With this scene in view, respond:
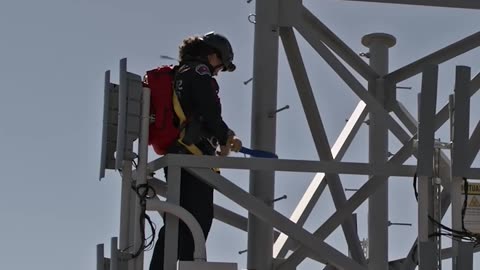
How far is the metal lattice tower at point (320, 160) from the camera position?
735cm

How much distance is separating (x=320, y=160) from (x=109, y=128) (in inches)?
80.2

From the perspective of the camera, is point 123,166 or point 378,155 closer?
point 123,166

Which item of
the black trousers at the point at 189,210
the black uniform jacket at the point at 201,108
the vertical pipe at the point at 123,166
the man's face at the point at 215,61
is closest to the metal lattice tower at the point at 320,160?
the vertical pipe at the point at 123,166

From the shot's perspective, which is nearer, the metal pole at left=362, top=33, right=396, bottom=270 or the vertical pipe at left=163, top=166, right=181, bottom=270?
the vertical pipe at left=163, top=166, right=181, bottom=270

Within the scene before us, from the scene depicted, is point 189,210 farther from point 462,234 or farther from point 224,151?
point 462,234

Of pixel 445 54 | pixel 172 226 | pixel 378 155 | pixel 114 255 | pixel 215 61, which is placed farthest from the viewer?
pixel 378 155

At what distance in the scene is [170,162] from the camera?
755 cm

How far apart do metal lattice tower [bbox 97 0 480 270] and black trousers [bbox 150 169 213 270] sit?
0.23 m

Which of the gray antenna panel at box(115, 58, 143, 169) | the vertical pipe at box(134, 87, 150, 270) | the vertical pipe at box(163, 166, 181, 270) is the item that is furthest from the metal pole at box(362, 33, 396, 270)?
the gray antenna panel at box(115, 58, 143, 169)

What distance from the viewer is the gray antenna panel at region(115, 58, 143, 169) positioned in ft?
23.7

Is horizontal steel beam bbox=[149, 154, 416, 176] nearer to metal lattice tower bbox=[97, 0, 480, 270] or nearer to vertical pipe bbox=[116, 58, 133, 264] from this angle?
metal lattice tower bbox=[97, 0, 480, 270]

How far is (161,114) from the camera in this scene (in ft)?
25.7

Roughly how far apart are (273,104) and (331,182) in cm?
108

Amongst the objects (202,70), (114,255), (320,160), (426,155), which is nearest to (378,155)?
(320,160)
